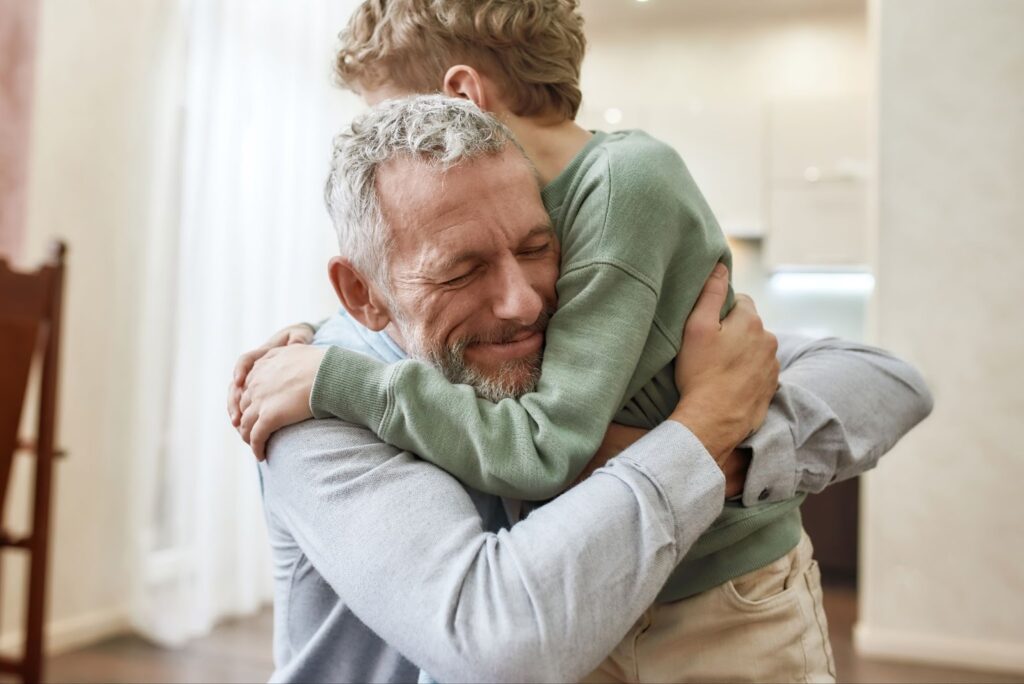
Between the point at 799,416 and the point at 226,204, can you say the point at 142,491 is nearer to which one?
the point at 226,204

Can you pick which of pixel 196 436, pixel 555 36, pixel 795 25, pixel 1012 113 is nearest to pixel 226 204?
pixel 196 436

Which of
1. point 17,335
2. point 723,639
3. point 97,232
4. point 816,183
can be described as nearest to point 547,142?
point 723,639

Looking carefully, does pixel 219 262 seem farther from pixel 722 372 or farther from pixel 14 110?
pixel 722 372

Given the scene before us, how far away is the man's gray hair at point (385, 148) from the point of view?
0.94 meters

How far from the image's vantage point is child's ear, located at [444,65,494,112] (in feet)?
3.60

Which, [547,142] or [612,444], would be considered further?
[547,142]

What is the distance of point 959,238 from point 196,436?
10.1ft

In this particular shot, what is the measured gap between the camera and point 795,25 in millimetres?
5215

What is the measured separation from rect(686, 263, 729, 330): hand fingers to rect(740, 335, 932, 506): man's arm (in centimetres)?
14

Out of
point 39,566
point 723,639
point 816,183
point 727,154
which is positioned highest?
point 727,154

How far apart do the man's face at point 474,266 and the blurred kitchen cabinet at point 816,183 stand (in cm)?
427

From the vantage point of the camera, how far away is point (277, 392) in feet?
2.95

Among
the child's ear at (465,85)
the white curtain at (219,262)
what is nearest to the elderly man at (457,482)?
the child's ear at (465,85)

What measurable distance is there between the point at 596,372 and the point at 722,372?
178 mm
